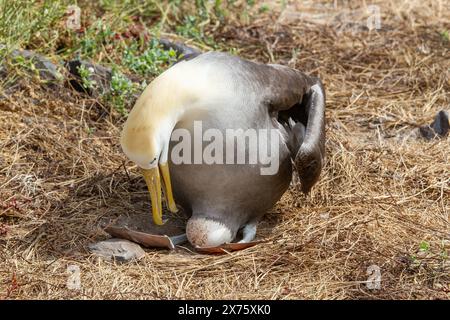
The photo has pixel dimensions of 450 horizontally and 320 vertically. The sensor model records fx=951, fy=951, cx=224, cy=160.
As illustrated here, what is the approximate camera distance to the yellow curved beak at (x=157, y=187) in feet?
18.1

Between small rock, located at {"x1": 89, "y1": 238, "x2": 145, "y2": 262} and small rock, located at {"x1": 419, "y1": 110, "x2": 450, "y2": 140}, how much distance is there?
8.89 feet

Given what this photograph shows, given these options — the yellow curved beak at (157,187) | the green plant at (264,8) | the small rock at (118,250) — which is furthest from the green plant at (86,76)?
the green plant at (264,8)

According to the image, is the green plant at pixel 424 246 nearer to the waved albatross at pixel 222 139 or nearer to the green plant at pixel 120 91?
the waved albatross at pixel 222 139

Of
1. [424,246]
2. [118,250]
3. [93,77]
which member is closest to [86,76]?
[93,77]

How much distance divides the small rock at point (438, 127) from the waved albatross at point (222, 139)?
1477mm

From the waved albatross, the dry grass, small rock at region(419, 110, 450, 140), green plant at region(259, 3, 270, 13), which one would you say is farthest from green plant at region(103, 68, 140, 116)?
small rock at region(419, 110, 450, 140)

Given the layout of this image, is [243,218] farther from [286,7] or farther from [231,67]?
[286,7]

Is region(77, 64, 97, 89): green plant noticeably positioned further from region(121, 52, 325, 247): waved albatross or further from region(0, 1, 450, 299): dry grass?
region(121, 52, 325, 247): waved albatross

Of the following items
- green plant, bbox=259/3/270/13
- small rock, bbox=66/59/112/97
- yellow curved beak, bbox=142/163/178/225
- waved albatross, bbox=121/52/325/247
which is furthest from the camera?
green plant, bbox=259/3/270/13

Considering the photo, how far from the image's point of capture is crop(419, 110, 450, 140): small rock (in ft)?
23.7

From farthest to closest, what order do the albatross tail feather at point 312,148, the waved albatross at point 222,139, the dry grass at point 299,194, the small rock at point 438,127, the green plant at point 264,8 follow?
the green plant at point 264,8, the small rock at point 438,127, the albatross tail feather at point 312,148, the waved albatross at point 222,139, the dry grass at point 299,194

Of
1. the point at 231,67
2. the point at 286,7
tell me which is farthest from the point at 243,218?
the point at 286,7

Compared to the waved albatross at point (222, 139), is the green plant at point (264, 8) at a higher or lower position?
lower

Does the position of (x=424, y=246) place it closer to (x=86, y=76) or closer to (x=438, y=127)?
(x=438, y=127)
